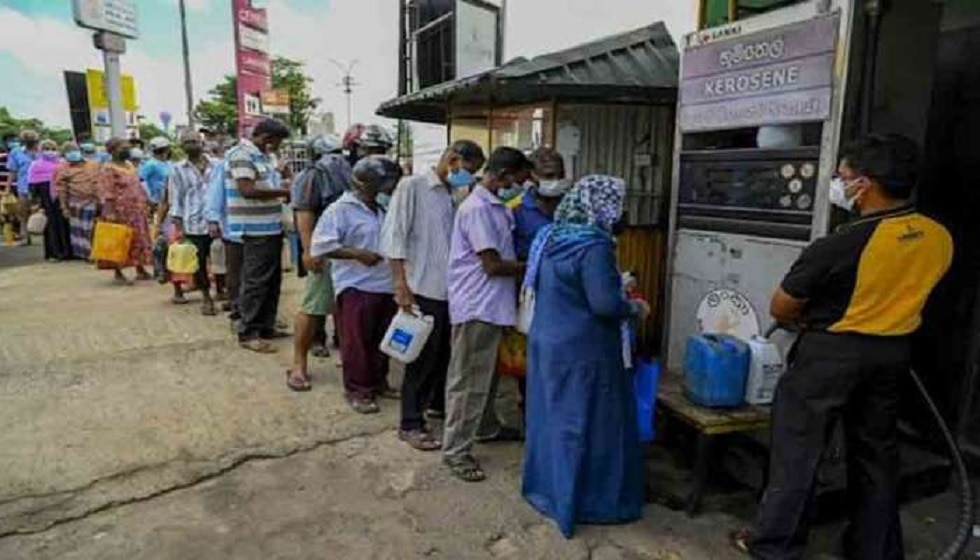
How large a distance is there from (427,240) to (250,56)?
24.5 feet

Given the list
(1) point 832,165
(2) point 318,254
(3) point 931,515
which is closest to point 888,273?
(1) point 832,165

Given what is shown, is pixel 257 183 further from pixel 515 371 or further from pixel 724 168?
pixel 724 168

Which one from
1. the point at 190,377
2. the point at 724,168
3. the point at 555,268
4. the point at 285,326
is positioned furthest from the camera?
the point at 285,326

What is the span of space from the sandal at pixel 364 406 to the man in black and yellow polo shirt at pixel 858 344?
Result: 90.1 inches

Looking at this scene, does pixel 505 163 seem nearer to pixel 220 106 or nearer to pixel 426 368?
pixel 426 368

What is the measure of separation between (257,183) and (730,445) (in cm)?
357

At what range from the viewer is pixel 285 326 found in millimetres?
6086

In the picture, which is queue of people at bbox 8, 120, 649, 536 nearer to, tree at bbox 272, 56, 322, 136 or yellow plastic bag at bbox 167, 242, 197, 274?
yellow plastic bag at bbox 167, 242, 197, 274

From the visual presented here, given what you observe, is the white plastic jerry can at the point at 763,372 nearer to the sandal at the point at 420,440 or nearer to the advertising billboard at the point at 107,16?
the sandal at the point at 420,440

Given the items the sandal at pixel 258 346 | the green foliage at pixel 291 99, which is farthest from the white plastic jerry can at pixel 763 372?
the green foliage at pixel 291 99

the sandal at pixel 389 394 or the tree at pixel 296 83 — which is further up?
the tree at pixel 296 83

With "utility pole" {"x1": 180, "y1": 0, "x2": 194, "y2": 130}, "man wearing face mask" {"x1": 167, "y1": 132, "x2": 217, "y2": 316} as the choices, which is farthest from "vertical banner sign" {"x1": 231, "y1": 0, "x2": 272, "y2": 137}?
"utility pole" {"x1": 180, "y1": 0, "x2": 194, "y2": 130}

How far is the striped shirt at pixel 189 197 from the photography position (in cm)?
627

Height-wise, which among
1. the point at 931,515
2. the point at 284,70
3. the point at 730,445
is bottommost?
the point at 931,515
